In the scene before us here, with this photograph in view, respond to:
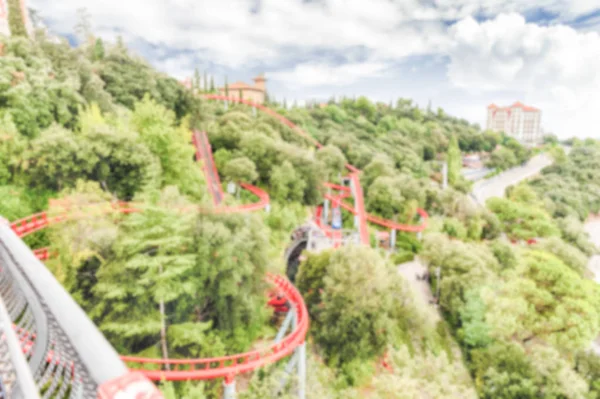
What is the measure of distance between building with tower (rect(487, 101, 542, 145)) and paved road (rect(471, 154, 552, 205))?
2723 centimetres

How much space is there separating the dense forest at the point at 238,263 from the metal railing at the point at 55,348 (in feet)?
20.9

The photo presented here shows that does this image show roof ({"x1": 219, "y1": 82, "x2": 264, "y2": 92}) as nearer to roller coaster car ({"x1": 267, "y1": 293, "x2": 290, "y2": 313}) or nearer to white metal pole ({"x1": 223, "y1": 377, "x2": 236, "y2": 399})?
roller coaster car ({"x1": 267, "y1": 293, "x2": 290, "y2": 313})

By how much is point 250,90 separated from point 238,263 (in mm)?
43115

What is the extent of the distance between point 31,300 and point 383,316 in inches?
476

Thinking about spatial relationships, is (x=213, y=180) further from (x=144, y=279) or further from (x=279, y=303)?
(x=144, y=279)

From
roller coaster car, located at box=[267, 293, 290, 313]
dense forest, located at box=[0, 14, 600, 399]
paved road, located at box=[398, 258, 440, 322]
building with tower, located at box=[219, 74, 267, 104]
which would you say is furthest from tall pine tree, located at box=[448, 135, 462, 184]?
roller coaster car, located at box=[267, 293, 290, 313]

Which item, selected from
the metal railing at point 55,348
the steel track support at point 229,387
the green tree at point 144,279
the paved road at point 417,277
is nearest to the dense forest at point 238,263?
the green tree at point 144,279

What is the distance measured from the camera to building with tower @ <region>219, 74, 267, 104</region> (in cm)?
4919

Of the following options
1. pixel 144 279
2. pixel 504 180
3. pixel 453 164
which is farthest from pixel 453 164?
pixel 144 279

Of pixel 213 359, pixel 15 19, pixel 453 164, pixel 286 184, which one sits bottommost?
pixel 213 359

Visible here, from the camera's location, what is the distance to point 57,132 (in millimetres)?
13570

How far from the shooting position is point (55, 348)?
2803mm

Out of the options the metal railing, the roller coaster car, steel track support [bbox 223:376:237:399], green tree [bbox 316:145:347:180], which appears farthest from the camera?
green tree [bbox 316:145:347:180]

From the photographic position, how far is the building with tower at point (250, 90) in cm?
4919
